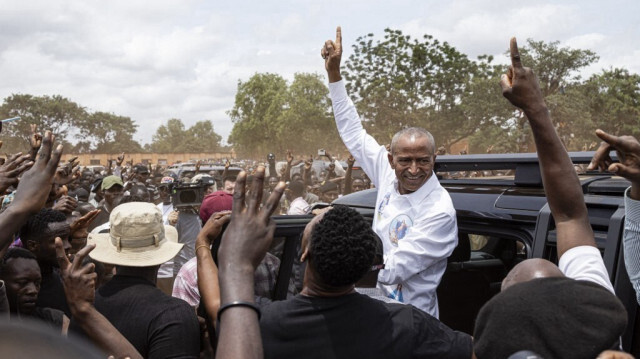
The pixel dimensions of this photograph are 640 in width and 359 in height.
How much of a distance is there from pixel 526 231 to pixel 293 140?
49486 mm

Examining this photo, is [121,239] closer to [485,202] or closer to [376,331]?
[376,331]

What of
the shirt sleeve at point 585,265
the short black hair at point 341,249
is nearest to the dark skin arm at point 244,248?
the short black hair at point 341,249

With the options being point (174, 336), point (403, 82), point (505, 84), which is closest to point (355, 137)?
point (505, 84)

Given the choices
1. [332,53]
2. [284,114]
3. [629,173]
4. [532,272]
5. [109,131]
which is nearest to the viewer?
[532,272]

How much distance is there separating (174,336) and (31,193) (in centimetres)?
81

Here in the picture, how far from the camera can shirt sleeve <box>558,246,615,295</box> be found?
1719 mm

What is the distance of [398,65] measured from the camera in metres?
28.1

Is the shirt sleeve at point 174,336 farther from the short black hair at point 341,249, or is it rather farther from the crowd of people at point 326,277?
the short black hair at point 341,249

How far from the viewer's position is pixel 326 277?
5.32 feet

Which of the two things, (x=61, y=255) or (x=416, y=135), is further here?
(x=416, y=135)

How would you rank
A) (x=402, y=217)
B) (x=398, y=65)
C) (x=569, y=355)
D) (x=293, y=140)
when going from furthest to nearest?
(x=293, y=140) → (x=398, y=65) → (x=402, y=217) → (x=569, y=355)

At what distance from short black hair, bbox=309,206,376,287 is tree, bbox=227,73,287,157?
49637 mm

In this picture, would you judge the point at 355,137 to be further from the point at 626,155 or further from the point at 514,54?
the point at 626,155

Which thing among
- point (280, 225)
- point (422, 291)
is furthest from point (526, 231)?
point (280, 225)
